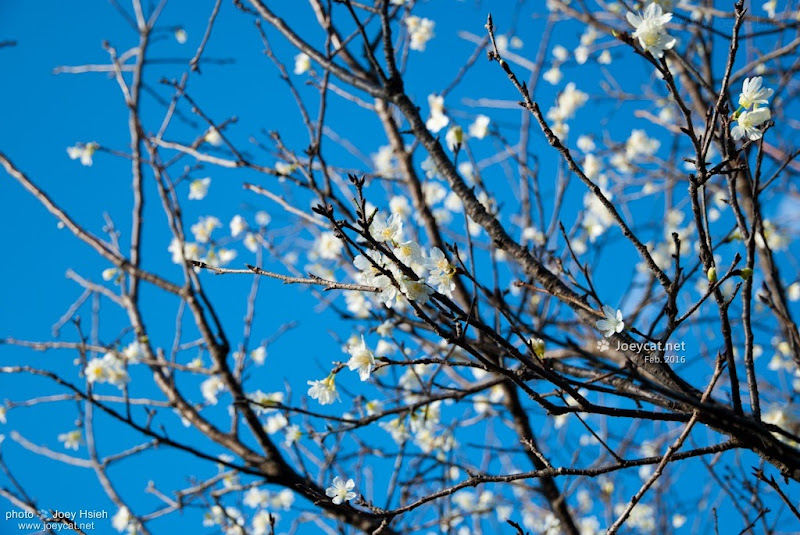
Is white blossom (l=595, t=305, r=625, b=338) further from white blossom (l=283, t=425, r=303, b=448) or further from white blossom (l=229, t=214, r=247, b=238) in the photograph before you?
white blossom (l=229, t=214, r=247, b=238)

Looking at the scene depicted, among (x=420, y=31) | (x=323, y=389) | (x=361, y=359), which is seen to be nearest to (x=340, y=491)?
(x=323, y=389)

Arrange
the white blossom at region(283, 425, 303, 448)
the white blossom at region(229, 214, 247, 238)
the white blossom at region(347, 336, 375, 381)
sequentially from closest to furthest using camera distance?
the white blossom at region(347, 336, 375, 381), the white blossom at region(283, 425, 303, 448), the white blossom at region(229, 214, 247, 238)

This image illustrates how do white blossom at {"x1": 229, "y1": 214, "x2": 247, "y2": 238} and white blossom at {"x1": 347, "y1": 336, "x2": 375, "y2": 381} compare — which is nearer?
white blossom at {"x1": 347, "y1": 336, "x2": 375, "y2": 381}

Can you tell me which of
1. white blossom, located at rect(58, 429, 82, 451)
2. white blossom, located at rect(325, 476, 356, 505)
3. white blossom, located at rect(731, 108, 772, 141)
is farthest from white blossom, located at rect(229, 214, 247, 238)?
white blossom, located at rect(731, 108, 772, 141)

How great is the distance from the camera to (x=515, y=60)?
3.75 metres

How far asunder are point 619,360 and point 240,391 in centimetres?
166

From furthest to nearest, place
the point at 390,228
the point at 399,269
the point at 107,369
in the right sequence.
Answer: the point at 107,369
the point at 390,228
the point at 399,269

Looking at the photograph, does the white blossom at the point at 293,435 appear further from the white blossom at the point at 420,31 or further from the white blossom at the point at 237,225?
the white blossom at the point at 420,31

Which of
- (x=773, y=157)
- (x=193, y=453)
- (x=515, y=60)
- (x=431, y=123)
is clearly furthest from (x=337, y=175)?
(x=773, y=157)

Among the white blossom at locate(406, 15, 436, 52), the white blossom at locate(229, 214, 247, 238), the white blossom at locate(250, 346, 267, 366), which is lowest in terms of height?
the white blossom at locate(250, 346, 267, 366)

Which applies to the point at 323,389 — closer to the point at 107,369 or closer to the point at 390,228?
the point at 390,228

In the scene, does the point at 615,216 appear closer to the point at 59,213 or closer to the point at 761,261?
the point at 761,261

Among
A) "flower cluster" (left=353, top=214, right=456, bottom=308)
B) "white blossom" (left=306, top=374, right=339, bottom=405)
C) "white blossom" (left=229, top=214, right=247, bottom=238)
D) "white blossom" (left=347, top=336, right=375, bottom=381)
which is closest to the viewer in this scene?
"flower cluster" (left=353, top=214, right=456, bottom=308)

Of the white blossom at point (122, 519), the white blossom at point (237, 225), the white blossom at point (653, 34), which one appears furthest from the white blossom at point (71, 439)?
the white blossom at point (653, 34)
